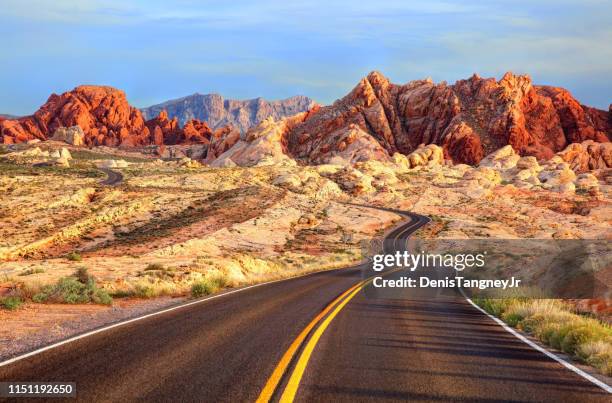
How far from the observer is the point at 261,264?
3006 cm

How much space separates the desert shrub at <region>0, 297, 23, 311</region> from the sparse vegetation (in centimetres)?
1258

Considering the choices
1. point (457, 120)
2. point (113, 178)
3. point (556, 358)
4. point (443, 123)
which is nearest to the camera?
point (556, 358)

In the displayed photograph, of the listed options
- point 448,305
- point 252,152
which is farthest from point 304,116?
point 448,305

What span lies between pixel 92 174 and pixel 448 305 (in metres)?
95.4

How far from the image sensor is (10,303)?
Answer: 12766 millimetres

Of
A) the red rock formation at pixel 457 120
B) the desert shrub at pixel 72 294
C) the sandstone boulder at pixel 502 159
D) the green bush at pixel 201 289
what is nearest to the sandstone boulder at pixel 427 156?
the red rock formation at pixel 457 120

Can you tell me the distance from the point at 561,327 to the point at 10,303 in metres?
13.0

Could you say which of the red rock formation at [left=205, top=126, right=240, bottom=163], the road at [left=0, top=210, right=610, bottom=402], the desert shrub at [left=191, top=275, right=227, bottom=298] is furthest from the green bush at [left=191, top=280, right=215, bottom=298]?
the red rock formation at [left=205, top=126, right=240, bottom=163]

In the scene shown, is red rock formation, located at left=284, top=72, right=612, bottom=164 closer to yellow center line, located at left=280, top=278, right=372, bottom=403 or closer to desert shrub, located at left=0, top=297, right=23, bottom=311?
desert shrub, located at left=0, top=297, right=23, bottom=311

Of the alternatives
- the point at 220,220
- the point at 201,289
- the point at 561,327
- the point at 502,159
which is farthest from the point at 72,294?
the point at 502,159

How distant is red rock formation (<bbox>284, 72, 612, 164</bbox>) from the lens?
157 m

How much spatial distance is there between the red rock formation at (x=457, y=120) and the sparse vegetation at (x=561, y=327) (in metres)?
139

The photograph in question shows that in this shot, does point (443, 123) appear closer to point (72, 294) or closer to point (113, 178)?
point (113, 178)

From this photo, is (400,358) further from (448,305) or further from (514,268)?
(514,268)
